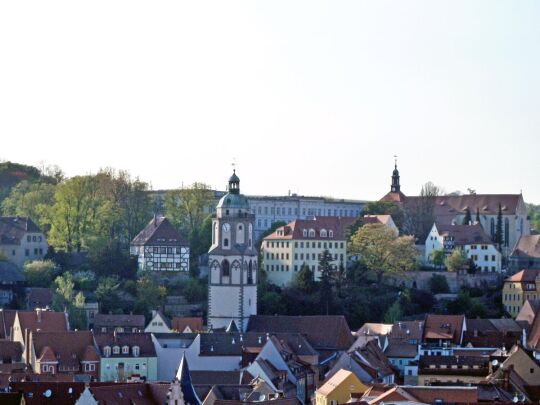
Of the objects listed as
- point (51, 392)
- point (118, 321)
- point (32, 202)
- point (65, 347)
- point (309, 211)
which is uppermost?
point (32, 202)

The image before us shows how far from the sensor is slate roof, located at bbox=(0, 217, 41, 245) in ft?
426

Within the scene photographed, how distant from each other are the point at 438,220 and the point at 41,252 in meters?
44.5

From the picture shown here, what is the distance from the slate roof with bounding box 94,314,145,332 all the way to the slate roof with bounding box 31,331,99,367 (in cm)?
1038

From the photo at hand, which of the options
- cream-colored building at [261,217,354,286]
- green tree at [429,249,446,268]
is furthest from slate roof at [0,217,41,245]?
green tree at [429,249,446,268]

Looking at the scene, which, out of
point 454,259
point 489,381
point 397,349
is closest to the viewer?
point 489,381

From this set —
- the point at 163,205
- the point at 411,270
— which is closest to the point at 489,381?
the point at 411,270

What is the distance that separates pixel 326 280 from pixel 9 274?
23.6 meters

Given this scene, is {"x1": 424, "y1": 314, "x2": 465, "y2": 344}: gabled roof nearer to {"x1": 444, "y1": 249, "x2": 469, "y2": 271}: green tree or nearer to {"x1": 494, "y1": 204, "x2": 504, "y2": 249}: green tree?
{"x1": 444, "y1": 249, "x2": 469, "y2": 271}: green tree

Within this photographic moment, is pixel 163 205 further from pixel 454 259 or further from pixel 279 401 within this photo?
pixel 279 401

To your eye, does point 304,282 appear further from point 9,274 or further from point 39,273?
point 9,274

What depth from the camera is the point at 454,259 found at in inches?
5482

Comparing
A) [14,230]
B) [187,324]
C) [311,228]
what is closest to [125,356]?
[187,324]

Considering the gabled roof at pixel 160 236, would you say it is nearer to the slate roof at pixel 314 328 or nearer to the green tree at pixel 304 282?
the green tree at pixel 304 282

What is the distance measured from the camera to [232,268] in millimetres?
113250
